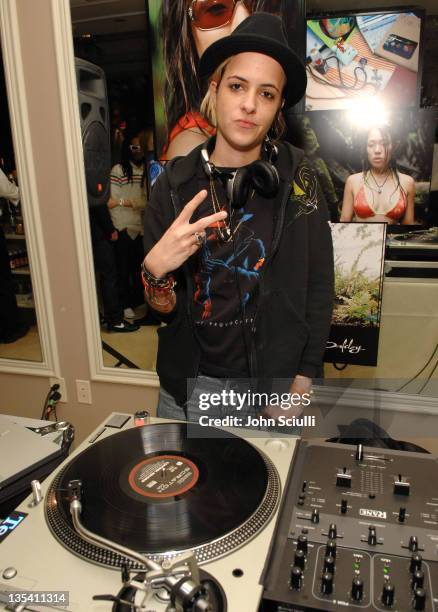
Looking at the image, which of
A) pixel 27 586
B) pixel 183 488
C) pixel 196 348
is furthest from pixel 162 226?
pixel 27 586

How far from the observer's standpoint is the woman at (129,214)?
180 cm

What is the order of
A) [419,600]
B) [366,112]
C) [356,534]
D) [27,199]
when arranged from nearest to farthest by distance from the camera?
[419,600] < [356,534] < [366,112] < [27,199]

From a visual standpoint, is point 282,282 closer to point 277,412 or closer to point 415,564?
point 277,412

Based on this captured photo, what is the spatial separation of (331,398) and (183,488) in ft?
4.10

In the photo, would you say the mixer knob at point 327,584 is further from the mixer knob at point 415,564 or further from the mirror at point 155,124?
the mirror at point 155,124

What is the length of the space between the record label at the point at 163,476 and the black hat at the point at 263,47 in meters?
0.93

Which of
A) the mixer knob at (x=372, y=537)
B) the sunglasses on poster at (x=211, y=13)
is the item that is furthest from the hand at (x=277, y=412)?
the sunglasses on poster at (x=211, y=13)

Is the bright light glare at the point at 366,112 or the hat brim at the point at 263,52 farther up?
the hat brim at the point at 263,52

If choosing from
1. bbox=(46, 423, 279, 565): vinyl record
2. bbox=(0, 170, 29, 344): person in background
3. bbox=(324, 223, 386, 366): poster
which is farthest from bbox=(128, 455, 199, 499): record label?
bbox=(0, 170, 29, 344): person in background

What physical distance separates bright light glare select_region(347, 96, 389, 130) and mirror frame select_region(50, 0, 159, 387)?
102cm

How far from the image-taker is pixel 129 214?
1.88 metres

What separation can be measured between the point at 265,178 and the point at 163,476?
69cm

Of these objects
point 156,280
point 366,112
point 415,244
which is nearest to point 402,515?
point 156,280

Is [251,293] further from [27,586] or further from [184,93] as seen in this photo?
[184,93]
